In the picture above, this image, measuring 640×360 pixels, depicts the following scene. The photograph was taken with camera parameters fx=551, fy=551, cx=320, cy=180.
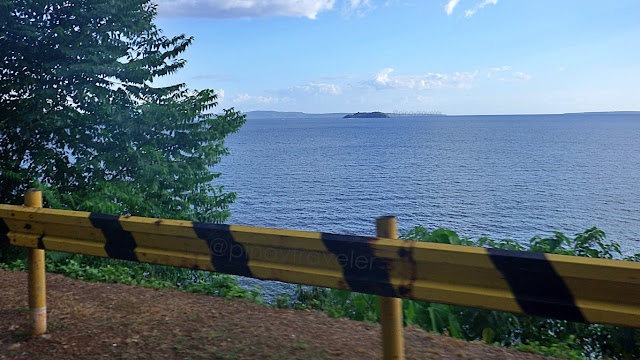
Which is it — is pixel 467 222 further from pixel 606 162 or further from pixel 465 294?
pixel 606 162

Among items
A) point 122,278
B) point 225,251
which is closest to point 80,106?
point 122,278

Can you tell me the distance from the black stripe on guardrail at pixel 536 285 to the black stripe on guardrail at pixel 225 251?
1.68 meters

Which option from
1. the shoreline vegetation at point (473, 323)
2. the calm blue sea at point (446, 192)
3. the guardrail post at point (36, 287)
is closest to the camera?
the guardrail post at point (36, 287)

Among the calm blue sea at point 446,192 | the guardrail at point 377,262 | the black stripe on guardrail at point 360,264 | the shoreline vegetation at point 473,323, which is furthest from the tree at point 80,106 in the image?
the calm blue sea at point 446,192

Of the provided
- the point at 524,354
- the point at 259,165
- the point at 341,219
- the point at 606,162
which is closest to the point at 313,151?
the point at 259,165

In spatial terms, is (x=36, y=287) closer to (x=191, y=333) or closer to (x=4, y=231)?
(x=4, y=231)

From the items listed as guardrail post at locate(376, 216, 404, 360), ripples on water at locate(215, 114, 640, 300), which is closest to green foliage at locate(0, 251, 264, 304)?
guardrail post at locate(376, 216, 404, 360)

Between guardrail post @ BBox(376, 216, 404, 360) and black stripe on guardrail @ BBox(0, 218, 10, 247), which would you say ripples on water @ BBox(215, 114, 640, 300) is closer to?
black stripe on guardrail @ BBox(0, 218, 10, 247)

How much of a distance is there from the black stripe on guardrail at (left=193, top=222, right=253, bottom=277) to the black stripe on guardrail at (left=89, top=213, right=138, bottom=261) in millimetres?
721

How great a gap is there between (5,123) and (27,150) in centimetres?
84

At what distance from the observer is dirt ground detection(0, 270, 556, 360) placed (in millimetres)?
4324

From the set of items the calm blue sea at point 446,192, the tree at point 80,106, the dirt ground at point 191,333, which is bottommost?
the calm blue sea at point 446,192

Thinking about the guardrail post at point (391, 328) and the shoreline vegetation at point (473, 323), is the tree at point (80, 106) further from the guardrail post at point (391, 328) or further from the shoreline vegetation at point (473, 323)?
the guardrail post at point (391, 328)

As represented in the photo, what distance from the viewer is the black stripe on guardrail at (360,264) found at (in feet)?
11.2
